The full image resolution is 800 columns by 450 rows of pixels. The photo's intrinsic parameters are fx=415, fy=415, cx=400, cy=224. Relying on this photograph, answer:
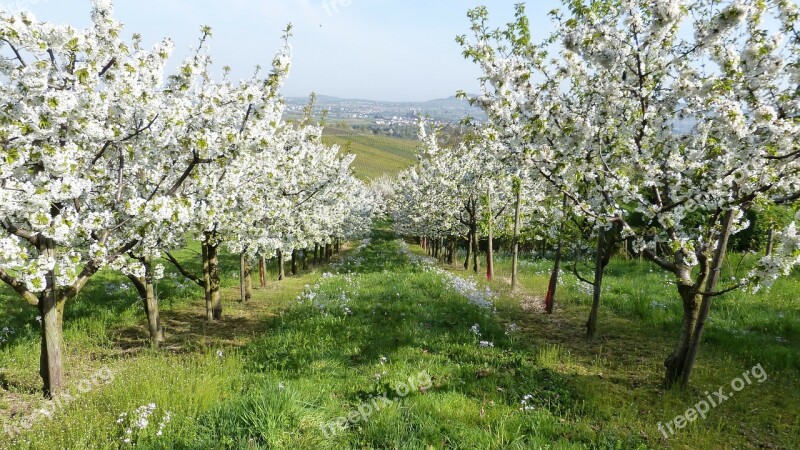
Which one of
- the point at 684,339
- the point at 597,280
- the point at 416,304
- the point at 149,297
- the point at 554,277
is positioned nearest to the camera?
the point at 684,339

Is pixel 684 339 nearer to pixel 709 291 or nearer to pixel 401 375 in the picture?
pixel 709 291

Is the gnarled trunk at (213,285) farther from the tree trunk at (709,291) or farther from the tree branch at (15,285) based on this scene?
the tree trunk at (709,291)

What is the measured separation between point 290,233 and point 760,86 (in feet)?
48.9

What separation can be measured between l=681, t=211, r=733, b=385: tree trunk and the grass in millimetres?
554

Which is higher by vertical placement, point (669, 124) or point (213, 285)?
point (669, 124)

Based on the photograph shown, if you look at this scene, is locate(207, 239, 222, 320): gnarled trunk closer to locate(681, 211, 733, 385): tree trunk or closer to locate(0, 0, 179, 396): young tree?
locate(0, 0, 179, 396): young tree

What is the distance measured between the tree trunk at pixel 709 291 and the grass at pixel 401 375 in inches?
21.8

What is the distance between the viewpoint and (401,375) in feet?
24.8

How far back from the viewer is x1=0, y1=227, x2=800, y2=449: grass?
5.62m

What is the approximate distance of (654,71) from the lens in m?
7.60

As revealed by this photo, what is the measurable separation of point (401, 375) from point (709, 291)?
549cm

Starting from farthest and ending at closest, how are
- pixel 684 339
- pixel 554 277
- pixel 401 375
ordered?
pixel 554 277
pixel 684 339
pixel 401 375

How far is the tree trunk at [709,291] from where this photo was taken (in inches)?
279

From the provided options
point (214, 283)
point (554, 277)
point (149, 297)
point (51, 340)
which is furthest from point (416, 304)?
point (51, 340)
